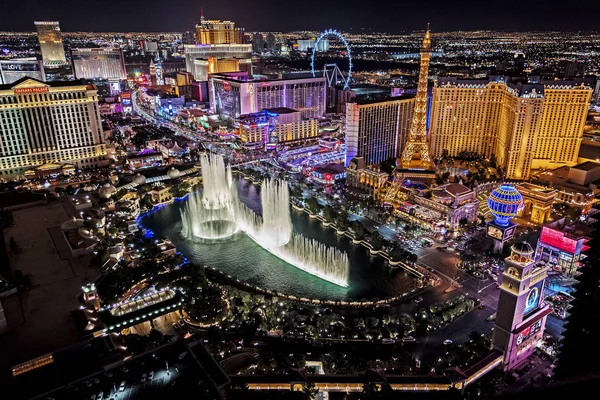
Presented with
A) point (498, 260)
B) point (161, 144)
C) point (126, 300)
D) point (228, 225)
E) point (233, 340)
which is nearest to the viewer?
point (233, 340)

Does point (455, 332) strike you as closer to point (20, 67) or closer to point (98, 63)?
point (20, 67)

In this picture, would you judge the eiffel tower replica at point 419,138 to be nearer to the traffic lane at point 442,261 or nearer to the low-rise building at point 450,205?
the low-rise building at point 450,205

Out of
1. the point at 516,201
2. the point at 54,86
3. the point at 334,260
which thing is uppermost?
the point at 54,86

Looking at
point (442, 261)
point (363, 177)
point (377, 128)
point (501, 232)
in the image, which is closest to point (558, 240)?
point (501, 232)

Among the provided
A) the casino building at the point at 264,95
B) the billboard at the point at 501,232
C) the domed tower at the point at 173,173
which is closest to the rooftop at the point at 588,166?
the billboard at the point at 501,232

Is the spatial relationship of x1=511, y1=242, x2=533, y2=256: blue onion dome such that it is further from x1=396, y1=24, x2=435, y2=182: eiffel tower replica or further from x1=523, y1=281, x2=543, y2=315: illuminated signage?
x1=396, y1=24, x2=435, y2=182: eiffel tower replica

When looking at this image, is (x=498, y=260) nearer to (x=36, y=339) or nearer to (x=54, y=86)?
(x=36, y=339)

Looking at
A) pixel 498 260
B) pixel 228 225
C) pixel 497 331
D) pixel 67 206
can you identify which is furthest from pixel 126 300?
pixel 498 260
